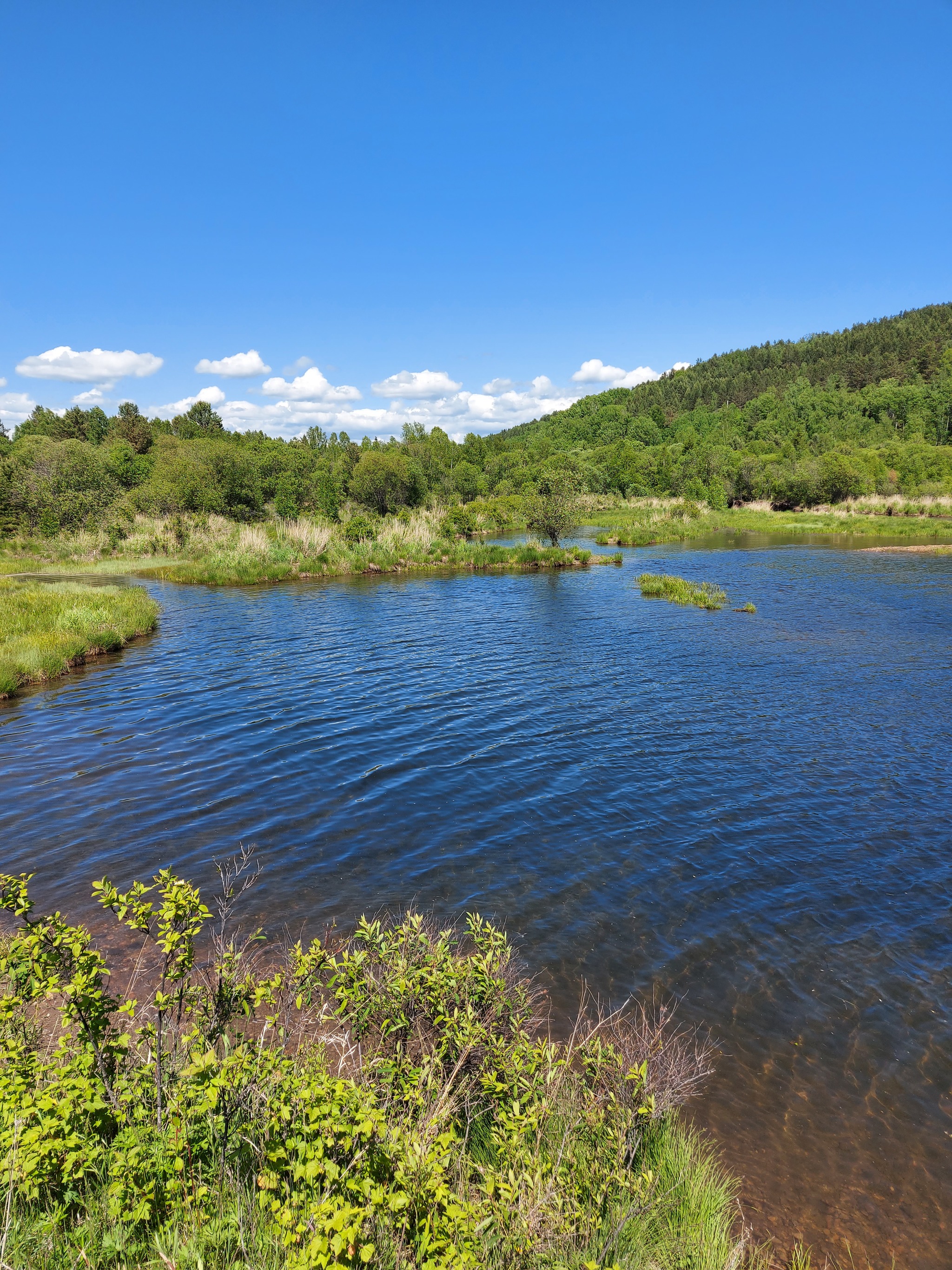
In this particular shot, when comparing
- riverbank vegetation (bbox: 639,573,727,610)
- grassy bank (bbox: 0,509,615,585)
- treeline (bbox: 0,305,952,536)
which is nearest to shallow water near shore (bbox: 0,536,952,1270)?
riverbank vegetation (bbox: 639,573,727,610)

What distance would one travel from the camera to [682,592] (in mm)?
32625

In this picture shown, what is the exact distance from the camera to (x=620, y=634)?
25250 mm

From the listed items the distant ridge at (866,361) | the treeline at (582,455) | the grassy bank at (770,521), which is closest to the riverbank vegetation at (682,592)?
the treeline at (582,455)

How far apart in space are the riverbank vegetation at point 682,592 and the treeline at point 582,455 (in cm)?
1466

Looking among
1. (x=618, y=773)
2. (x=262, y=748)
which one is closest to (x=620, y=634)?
(x=618, y=773)

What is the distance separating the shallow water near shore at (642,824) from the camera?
233 inches

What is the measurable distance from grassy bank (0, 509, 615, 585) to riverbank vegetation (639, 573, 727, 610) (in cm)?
1148

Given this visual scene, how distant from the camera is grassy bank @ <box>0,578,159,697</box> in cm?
1966

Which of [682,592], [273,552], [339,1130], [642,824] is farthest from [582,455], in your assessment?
[339,1130]

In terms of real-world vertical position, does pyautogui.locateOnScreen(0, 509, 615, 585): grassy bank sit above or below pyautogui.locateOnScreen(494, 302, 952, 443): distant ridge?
below

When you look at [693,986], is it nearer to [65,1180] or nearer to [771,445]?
[65,1180]

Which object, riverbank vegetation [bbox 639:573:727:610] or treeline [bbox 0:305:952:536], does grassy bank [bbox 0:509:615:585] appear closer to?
treeline [bbox 0:305:952:536]

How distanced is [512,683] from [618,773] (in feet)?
21.9

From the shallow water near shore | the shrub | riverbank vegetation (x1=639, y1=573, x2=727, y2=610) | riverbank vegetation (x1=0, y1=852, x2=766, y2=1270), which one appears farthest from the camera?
the shrub
